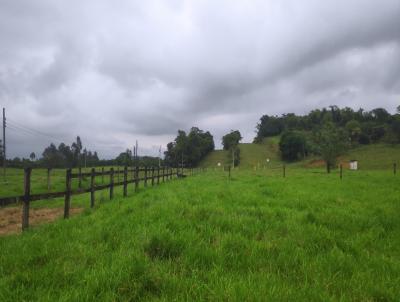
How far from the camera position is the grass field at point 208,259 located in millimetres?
3080

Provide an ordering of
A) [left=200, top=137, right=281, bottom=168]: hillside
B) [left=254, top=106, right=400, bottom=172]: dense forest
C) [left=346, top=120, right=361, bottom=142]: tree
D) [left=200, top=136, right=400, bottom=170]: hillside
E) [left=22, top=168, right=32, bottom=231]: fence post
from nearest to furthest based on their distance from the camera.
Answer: [left=22, top=168, right=32, bottom=231]: fence post < [left=254, top=106, right=400, bottom=172]: dense forest < [left=200, top=136, right=400, bottom=170]: hillside < [left=200, top=137, right=281, bottom=168]: hillside < [left=346, top=120, right=361, bottom=142]: tree

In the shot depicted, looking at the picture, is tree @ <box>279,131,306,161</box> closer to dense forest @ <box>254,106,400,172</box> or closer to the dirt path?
dense forest @ <box>254,106,400,172</box>

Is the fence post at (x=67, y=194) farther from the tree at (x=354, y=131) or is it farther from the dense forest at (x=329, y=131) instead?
the tree at (x=354, y=131)

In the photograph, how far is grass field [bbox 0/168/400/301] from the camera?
308 centimetres

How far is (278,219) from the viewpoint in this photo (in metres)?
6.51

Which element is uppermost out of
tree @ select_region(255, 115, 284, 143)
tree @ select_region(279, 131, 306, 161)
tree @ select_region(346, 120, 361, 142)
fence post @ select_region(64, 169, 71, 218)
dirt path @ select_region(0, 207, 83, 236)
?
tree @ select_region(255, 115, 284, 143)

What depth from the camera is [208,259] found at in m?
4.03

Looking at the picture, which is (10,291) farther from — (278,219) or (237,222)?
(278,219)

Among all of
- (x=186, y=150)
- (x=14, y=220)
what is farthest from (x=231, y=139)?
(x=14, y=220)

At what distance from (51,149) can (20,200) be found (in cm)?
18407

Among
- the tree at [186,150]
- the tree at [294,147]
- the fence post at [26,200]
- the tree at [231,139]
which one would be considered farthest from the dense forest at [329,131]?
the fence post at [26,200]

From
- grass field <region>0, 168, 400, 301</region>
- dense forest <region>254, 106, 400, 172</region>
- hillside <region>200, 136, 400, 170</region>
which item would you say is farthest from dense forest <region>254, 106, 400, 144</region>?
grass field <region>0, 168, 400, 301</region>

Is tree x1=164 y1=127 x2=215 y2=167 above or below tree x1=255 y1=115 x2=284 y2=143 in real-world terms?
below

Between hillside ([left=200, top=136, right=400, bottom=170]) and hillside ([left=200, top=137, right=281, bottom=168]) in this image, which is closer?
hillside ([left=200, top=136, right=400, bottom=170])
